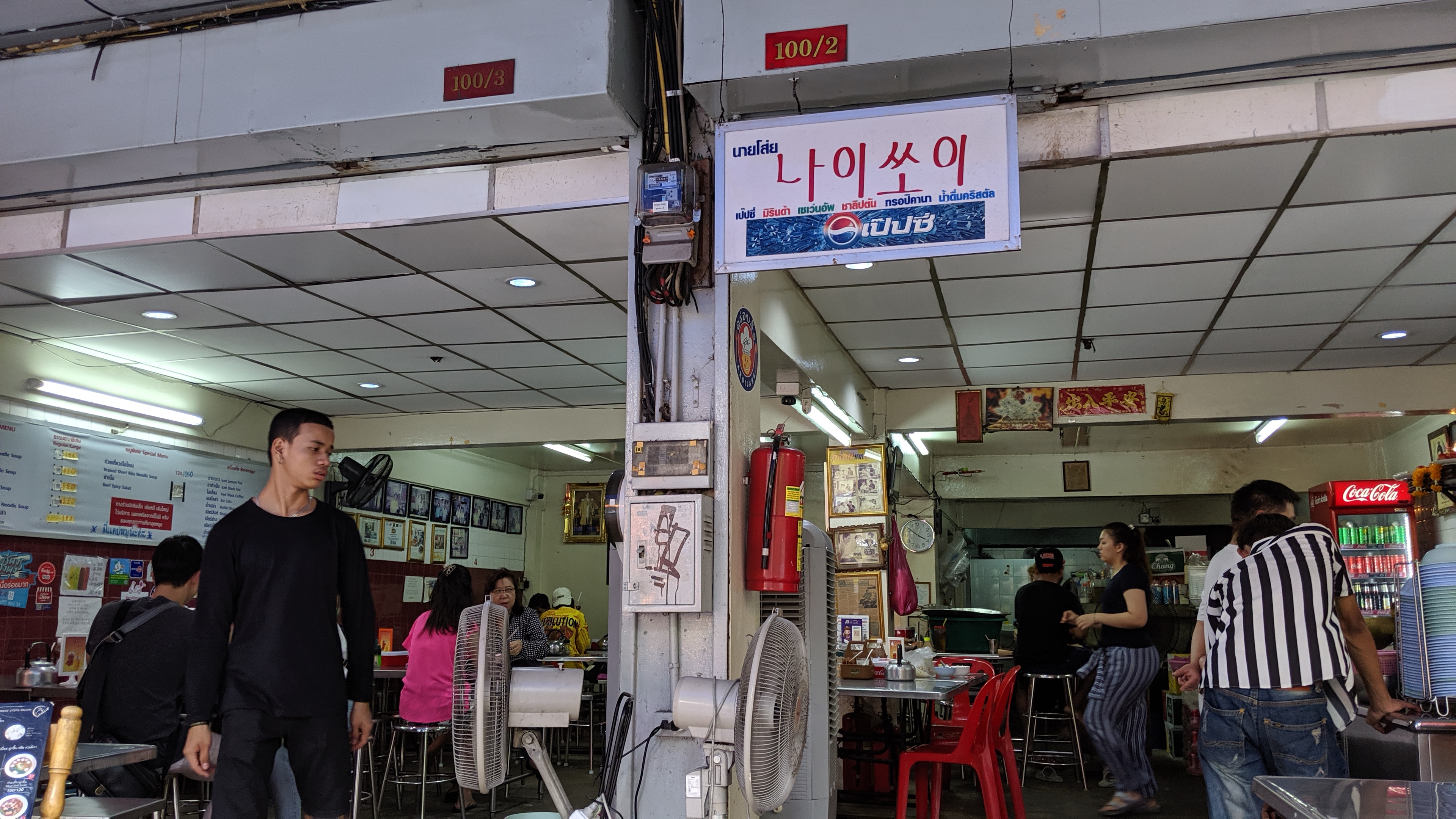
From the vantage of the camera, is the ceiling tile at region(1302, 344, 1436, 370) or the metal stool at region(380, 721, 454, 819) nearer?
the metal stool at region(380, 721, 454, 819)

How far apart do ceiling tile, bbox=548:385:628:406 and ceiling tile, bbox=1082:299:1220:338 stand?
155 inches

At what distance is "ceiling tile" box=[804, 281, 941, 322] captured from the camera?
6.19m

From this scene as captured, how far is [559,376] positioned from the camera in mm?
8375

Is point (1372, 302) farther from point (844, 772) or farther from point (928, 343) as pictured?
point (844, 772)

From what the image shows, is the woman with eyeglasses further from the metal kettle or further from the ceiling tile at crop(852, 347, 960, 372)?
the ceiling tile at crop(852, 347, 960, 372)

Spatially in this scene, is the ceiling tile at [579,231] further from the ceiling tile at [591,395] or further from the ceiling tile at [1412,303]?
the ceiling tile at [1412,303]

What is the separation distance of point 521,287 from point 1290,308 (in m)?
4.90

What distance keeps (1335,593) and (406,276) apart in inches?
186

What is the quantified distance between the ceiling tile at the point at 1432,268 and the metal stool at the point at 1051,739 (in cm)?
342

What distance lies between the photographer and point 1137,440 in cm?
1241

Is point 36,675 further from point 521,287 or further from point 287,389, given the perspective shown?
point 287,389

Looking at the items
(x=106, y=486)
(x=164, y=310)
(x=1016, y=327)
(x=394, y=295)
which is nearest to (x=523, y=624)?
(x=394, y=295)

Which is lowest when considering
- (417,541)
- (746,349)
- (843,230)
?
(417,541)

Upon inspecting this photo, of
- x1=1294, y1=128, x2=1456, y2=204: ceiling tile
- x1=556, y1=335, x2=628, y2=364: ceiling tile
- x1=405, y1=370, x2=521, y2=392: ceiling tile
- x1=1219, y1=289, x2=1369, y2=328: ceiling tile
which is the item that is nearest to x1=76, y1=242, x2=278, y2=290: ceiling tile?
x1=556, y1=335, x2=628, y2=364: ceiling tile
